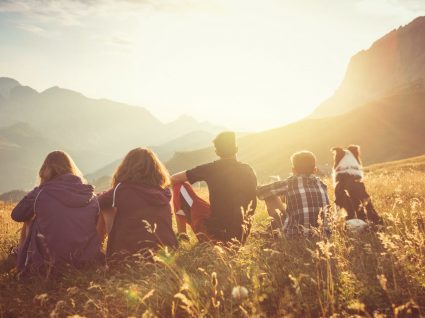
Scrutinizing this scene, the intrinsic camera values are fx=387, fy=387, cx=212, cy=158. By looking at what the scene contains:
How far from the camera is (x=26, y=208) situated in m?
5.85

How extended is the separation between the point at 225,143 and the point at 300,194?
1577 mm

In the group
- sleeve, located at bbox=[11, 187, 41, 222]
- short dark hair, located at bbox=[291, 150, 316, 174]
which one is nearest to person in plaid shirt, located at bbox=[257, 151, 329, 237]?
short dark hair, located at bbox=[291, 150, 316, 174]

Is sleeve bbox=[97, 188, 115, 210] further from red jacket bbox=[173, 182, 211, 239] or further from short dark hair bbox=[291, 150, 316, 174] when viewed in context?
short dark hair bbox=[291, 150, 316, 174]

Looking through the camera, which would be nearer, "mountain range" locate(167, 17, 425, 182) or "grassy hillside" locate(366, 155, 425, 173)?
"grassy hillside" locate(366, 155, 425, 173)

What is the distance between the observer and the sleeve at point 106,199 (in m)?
6.29

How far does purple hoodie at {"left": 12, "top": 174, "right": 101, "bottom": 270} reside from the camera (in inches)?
223

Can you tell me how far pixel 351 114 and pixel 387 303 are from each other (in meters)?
117

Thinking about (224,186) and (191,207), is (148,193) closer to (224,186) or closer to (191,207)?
(191,207)

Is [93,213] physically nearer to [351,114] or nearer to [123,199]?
[123,199]

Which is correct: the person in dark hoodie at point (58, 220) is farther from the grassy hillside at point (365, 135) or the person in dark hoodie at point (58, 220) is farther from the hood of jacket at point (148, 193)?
the grassy hillside at point (365, 135)

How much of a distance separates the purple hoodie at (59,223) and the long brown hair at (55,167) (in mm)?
143

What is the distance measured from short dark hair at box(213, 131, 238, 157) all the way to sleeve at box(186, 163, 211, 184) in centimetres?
36

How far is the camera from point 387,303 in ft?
12.0

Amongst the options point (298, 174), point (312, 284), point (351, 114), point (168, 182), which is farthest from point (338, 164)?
point (351, 114)
